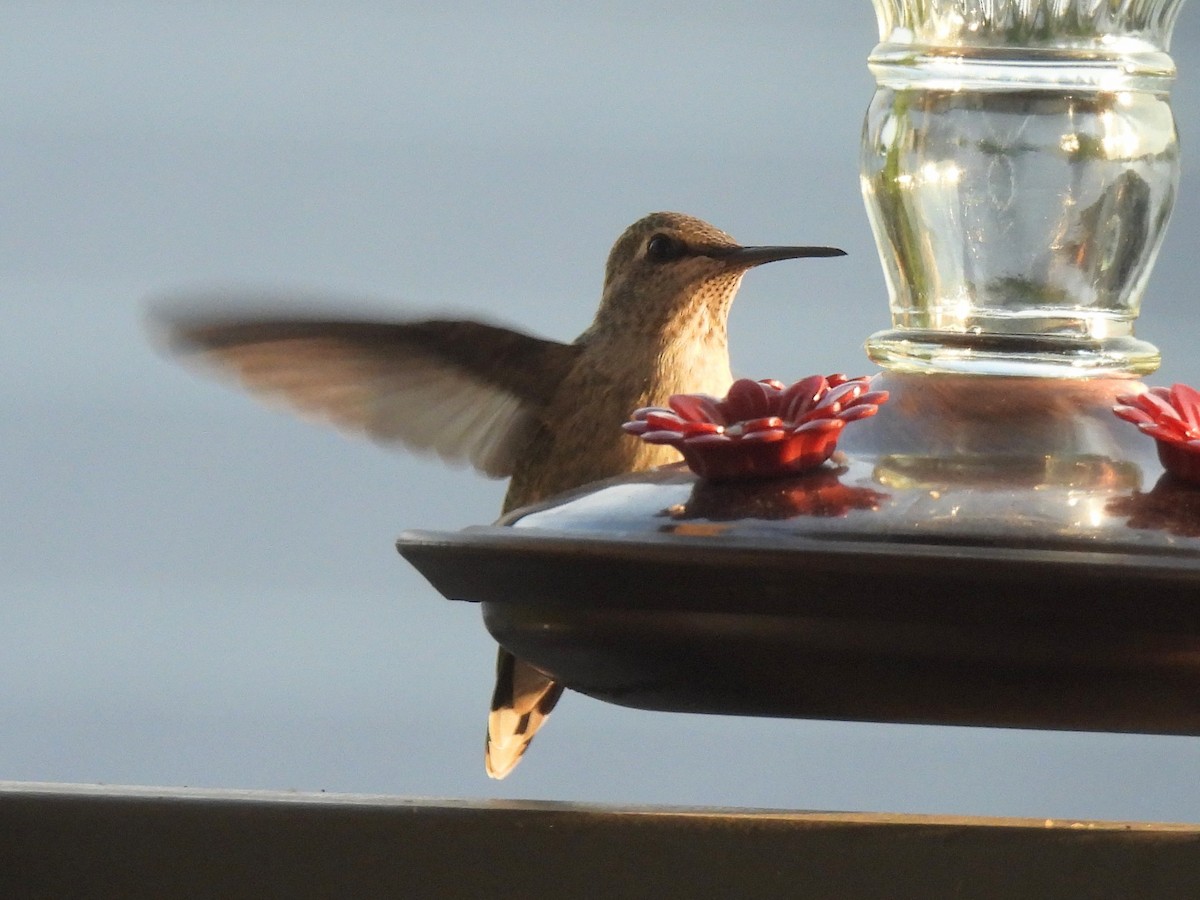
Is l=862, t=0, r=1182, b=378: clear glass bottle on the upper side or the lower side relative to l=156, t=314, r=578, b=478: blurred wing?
upper

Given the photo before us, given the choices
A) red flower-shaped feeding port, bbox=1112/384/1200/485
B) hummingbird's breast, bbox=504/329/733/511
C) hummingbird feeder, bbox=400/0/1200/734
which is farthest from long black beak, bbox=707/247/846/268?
red flower-shaped feeding port, bbox=1112/384/1200/485

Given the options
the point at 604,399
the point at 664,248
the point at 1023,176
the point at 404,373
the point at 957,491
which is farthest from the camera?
the point at 664,248

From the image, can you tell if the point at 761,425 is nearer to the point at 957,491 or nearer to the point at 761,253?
the point at 957,491

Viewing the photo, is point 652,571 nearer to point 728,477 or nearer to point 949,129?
point 728,477

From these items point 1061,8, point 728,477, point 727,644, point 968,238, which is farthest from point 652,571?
point 1061,8

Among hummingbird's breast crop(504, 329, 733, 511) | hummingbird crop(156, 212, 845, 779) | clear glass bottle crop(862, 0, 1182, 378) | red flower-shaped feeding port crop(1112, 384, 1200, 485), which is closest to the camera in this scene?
red flower-shaped feeding port crop(1112, 384, 1200, 485)

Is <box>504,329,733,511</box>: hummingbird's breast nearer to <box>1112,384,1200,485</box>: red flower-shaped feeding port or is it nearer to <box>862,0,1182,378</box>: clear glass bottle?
<box>862,0,1182,378</box>: clear glass bottle

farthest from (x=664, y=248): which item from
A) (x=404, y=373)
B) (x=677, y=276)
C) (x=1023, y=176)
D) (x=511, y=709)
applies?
(x=1023, y=176)

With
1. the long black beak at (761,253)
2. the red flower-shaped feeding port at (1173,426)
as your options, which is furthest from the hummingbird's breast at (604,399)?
the red flower-shaped feeding port at (1173,426)
